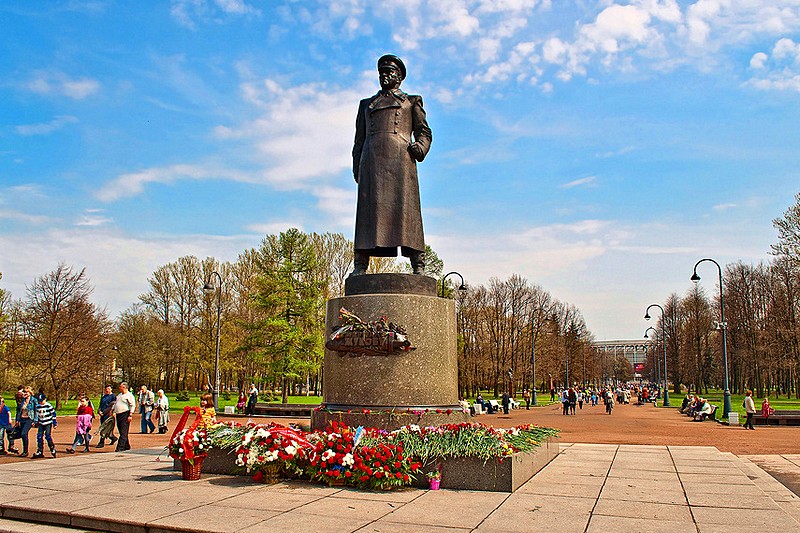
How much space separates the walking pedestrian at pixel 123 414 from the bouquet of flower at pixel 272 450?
26.2ft

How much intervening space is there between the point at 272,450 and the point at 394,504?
2.01m

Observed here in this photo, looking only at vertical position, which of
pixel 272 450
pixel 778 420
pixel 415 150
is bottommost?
pixel 778 420

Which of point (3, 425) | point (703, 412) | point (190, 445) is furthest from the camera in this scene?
point (703, 412)

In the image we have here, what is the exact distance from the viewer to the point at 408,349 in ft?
32.9

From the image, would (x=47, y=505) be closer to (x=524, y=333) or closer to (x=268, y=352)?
(x=268, y=352)

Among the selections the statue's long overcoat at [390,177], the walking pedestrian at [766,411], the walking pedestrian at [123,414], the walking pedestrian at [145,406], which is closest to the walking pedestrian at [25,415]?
the walking pedestrian at [123,414]

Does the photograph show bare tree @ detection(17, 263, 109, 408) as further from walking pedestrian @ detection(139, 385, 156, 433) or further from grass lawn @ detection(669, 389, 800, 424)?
grass lawn @ detection(669, 389, 800, 424)

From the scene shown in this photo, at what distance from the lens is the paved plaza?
6.50 metres

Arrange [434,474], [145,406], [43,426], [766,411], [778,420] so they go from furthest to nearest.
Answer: [766,411]
[778,420]
[145,406]
[43,426]
[434,474]

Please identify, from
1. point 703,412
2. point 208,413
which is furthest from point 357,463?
point 703,412

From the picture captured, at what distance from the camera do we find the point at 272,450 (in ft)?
28.5

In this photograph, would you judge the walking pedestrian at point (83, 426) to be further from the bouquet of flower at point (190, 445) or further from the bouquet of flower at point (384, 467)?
the bouquet of flower at point (384, 467)

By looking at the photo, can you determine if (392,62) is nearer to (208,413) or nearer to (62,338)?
(208,413)

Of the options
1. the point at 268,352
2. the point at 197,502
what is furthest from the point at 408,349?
the point at 268,352
